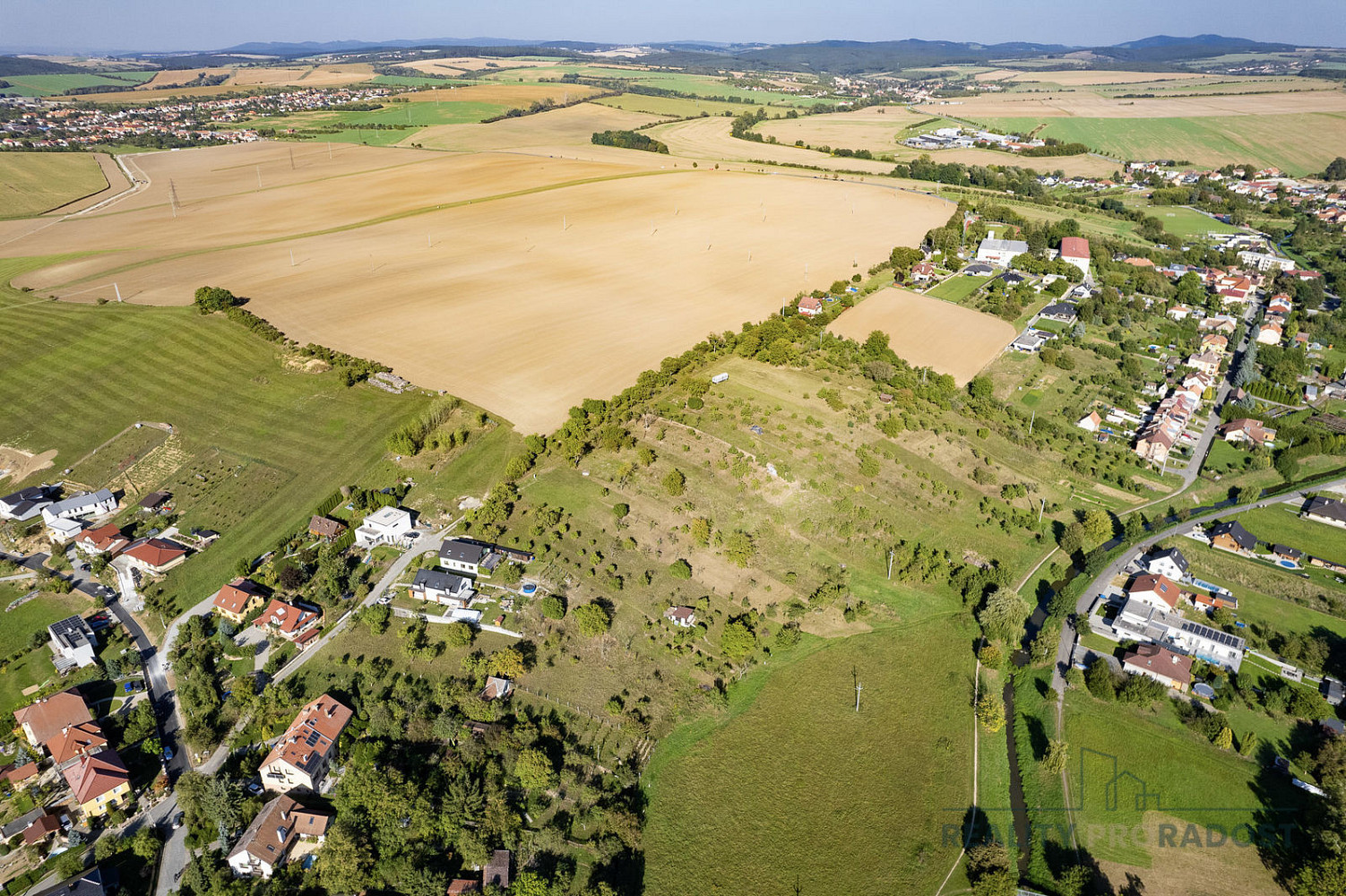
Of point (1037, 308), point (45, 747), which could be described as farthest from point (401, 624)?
point (1037, 308)

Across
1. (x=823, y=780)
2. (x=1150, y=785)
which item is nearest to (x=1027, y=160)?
(x=1150, y=785)

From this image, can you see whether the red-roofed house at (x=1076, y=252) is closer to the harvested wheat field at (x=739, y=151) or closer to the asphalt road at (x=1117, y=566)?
the asphalt road at (x=1117, y=566)

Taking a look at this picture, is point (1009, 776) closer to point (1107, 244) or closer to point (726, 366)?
point (726, 366)

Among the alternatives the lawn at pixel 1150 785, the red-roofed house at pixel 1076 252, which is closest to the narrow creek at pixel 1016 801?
the lawn at pixel 1150 785

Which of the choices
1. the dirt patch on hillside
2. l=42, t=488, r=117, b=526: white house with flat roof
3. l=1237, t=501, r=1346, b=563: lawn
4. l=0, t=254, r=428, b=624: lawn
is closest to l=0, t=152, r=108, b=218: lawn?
l=0, t=254, r=428, b=624: lawn

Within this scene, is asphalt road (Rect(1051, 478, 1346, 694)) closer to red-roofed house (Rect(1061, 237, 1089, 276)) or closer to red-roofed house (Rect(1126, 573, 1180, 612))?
red-roofed house (Rect(1126, 573, 1180, 612))

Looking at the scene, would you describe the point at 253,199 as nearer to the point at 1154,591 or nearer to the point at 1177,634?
the point at 1154,591
